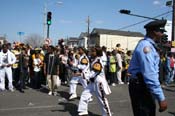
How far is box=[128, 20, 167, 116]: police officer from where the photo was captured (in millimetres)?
4781

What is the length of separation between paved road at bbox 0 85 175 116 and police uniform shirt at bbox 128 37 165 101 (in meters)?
4.94

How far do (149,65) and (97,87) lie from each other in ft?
13.1

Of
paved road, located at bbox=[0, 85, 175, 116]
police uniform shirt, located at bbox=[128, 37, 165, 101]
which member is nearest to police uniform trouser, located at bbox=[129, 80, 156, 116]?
police uniform shirt, located at bbox=[128, 37, 165, 101]

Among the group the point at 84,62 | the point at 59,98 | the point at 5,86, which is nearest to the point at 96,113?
the point at 84,62

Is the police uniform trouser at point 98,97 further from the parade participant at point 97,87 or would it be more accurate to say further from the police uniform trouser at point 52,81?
the police uniform trouser at point 52,81

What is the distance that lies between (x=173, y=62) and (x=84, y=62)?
999cm

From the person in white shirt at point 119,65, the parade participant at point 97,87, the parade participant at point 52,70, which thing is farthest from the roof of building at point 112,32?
the parade participant at point 97,87

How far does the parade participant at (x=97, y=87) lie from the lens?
338 inches

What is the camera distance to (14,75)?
15352mm

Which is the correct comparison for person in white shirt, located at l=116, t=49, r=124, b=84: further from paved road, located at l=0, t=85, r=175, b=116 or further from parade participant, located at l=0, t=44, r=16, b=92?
parade participant, located at l=0, t=44, r=16, b=92

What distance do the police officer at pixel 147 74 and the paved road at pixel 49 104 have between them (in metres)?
4.64

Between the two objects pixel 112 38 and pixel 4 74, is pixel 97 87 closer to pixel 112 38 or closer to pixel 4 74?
pixel 4 74

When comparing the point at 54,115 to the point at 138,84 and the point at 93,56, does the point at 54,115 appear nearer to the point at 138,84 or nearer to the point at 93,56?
the point at 93,56

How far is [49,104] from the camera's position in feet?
36.7
